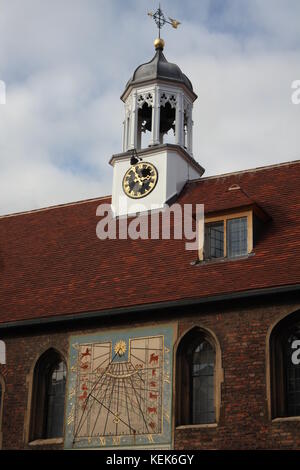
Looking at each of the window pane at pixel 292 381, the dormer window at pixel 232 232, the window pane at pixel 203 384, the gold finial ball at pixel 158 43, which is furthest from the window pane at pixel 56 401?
the gold finial ball at pixel 158 43

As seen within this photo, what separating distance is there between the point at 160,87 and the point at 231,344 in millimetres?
11615

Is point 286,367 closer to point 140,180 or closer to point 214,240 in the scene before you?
point 214,240

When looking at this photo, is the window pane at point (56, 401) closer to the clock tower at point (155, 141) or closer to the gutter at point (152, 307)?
the gutter at point (152, 307)

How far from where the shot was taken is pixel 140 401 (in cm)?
2102

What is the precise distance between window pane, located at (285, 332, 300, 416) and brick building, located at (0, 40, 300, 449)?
0.03 metres

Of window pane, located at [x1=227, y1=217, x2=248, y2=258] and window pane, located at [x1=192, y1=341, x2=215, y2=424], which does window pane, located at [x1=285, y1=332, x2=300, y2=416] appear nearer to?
window pane, located at [x1=192, y1=341, x2=215, y2=424]

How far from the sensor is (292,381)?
20.0 metres

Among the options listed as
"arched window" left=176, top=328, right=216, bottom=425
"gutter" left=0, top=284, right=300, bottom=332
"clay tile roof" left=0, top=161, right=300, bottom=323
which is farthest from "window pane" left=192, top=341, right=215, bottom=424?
"clay tile roof" left=0, top=161, right=300, bottom=323

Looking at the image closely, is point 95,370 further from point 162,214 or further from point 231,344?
point 162,214

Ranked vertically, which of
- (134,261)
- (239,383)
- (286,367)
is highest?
(134,261)

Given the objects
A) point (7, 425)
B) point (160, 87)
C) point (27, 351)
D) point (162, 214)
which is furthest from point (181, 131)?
point (7, 425)

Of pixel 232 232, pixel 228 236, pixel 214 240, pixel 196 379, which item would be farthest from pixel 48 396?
pixel 232 232

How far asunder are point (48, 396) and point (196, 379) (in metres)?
4.16

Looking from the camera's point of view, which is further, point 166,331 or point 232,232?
point 232,232
